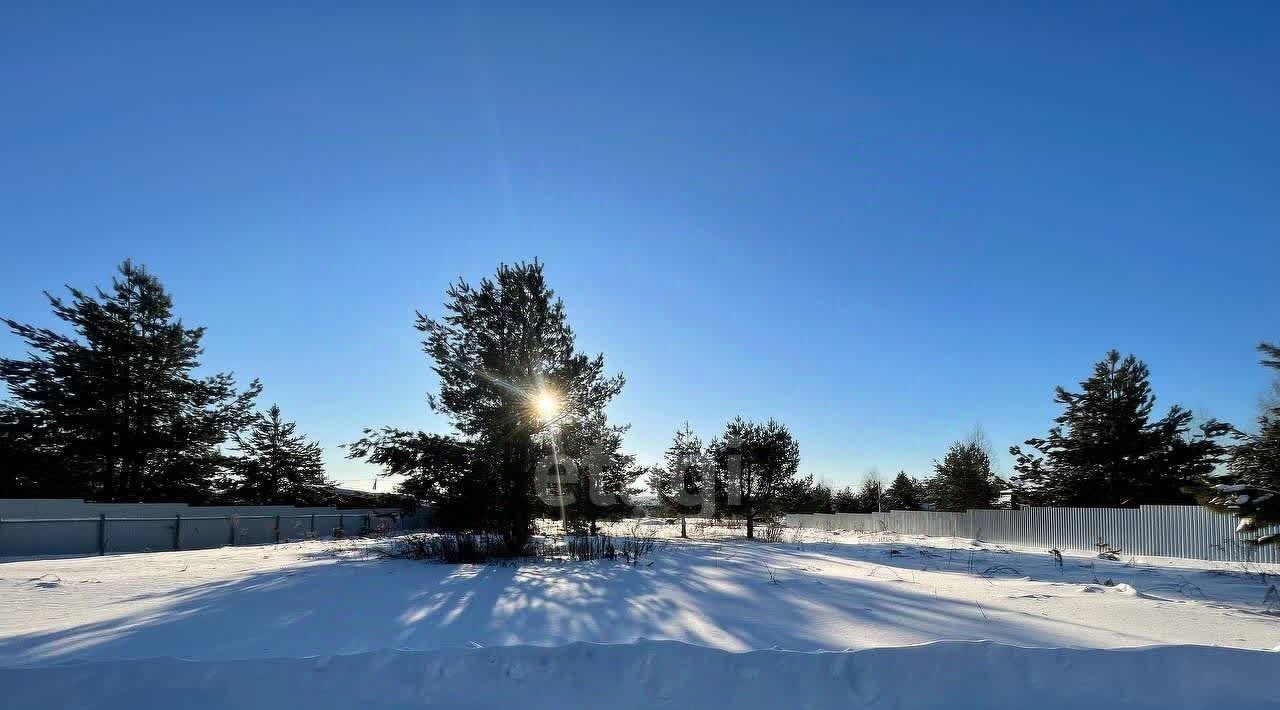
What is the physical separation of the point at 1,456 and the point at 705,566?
34.7 metres

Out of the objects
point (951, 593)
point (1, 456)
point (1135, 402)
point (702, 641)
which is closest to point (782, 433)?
point (1135, 402)

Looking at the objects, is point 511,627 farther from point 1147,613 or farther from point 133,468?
point 133,468

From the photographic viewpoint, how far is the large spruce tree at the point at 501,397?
15.8 metres

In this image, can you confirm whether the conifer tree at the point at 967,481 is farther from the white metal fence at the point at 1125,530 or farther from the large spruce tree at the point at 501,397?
the large spruce tree at the point at 501,397

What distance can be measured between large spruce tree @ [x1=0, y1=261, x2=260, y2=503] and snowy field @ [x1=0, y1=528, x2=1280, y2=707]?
27827 millimetres

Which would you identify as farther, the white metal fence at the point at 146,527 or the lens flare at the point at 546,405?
the lens flare at the point at 546,405

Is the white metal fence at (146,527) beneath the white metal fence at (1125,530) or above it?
beneath

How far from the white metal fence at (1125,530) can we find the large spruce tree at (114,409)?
37.1 m

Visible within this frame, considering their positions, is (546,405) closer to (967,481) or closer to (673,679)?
(673,679)

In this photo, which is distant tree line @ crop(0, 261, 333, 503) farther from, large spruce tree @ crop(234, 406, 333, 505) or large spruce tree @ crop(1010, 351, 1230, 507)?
large spruce tree @ crop(1010, 351, 1230, 507)

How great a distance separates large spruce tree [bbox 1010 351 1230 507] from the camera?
2581 centimetres

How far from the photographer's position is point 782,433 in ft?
89.2

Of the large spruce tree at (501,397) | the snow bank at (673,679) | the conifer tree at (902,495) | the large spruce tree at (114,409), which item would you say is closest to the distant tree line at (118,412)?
the large spruce tree at (114,409)

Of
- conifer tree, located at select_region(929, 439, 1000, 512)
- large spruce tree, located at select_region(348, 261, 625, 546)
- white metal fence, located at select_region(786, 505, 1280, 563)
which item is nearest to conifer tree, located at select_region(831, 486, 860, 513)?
conifer tree, located at select_region(929, 439, 1000, 512)
